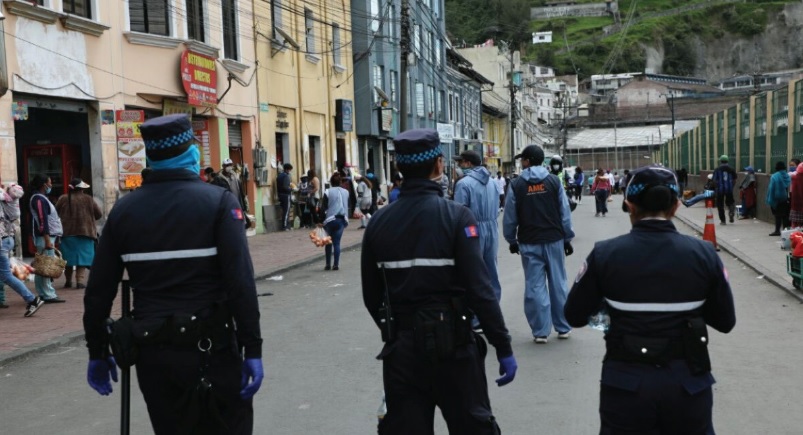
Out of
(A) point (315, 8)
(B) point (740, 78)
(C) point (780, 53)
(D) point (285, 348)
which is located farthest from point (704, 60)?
(D) point (285, 348)

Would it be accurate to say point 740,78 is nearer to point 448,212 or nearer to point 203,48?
→ point 203,48

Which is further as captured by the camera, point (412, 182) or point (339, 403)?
point (339, 403)

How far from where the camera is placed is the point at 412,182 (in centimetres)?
418

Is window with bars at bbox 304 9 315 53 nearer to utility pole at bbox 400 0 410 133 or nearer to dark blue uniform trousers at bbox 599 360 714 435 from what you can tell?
utility pole at bbox 400 0 410 133

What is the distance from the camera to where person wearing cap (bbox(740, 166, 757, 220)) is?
24469mm

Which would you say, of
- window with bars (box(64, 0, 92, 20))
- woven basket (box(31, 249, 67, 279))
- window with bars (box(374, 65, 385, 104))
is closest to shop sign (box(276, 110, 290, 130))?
window with bars (box(374, 65, 385, 104))

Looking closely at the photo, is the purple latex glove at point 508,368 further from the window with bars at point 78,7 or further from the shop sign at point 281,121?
the shop sign at point 281,121

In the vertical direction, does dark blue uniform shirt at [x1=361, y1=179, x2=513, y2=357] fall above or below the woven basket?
above

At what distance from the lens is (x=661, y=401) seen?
11.7 ft

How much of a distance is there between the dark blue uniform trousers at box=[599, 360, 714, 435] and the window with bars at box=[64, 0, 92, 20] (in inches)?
597

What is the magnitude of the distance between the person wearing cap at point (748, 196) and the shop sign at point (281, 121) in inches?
527

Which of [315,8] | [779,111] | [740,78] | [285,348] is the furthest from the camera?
[740,78]

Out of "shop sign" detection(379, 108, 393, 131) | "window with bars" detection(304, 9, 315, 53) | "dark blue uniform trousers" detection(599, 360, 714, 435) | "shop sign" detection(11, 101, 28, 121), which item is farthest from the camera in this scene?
"shop sign" detection(379, 108, 393, 131)

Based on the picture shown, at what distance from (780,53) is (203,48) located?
546 ft
